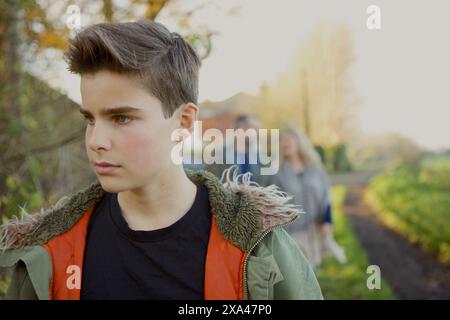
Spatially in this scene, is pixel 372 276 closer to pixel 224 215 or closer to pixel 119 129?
pixel 224 215

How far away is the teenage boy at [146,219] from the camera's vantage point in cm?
155

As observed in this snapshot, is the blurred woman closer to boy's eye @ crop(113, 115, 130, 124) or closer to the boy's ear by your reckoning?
the boy's ear

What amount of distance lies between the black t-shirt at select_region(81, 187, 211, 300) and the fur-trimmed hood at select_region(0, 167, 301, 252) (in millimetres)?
71

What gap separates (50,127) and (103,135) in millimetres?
3353

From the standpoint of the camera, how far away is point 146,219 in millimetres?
1683

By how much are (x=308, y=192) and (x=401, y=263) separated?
8.77 ft

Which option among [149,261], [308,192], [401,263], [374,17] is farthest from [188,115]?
[401,263]

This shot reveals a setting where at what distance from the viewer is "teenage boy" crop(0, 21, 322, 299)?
1555 mm

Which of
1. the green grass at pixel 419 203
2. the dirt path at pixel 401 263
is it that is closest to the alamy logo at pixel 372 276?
the dirt path at pixel 401 263

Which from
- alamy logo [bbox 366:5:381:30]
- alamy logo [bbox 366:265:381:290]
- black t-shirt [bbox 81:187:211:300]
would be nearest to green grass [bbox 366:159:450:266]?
alamy logo [bbox 366:265:381:290]

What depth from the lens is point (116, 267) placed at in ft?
5.39

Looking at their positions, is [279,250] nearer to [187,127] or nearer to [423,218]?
[187,127]
